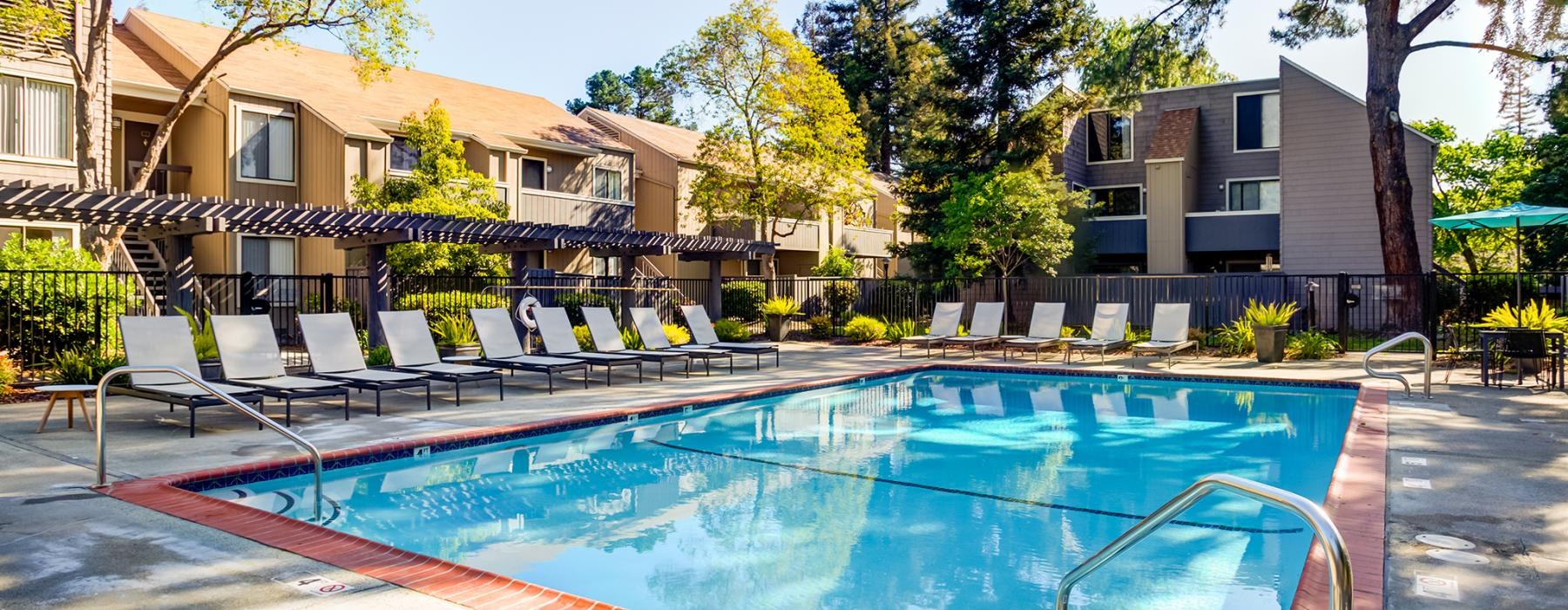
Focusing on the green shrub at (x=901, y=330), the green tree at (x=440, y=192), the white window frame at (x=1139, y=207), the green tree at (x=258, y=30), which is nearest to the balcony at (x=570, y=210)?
the green tree at (x=440, y=192)

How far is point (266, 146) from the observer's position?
20.7 m

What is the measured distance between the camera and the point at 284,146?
21.1 meters

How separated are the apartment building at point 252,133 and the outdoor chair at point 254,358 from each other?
26.1ft

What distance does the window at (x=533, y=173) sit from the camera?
25875mm

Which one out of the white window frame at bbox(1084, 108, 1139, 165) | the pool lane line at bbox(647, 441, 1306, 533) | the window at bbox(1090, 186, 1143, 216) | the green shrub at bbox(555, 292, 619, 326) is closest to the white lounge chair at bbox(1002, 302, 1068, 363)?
the green shrub at bbox(555, 292, 619, 326)

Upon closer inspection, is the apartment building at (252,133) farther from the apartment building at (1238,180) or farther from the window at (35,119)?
the apartment building at (1238,180)

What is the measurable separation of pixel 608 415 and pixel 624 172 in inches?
782

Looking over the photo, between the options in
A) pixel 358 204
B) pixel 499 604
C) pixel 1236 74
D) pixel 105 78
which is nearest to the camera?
pixel 499 604

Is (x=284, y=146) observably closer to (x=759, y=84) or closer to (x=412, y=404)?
(x=759, y=84)

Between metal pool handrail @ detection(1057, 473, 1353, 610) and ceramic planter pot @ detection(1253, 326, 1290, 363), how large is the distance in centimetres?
1342

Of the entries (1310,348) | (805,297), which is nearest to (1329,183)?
(1310,348)

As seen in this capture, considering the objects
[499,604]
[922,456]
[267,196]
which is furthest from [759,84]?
[499,604]

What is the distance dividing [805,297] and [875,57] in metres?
19.5

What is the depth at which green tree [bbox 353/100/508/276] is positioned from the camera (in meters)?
19.6
